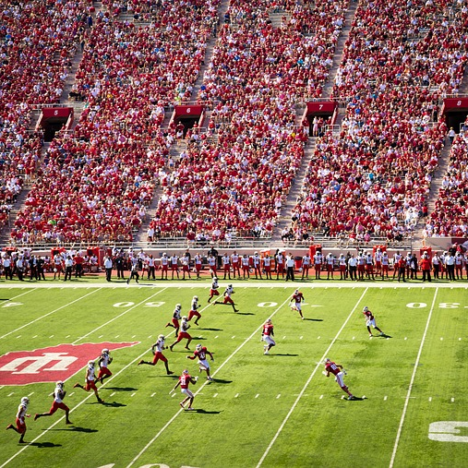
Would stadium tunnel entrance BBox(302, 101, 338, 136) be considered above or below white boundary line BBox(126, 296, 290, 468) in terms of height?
above

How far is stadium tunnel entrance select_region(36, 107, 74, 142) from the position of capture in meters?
54.7

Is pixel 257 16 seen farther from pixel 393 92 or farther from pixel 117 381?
pixel 117 381

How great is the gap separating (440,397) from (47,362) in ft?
35.6

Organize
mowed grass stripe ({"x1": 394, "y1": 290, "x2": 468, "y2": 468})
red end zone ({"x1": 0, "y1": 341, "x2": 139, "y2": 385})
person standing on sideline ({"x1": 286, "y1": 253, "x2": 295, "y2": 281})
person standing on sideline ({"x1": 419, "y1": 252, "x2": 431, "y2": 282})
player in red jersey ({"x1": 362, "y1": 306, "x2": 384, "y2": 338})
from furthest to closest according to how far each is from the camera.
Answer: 1. person standing on sideline ({"x1": 286, "y1": 253, "x2": 295, "y2": 281})
2. person standing on sideline ({"x1": 419, "y1": 252, "x2": 431, "y2": 282})
3. player in red jersey ({"x1": 362, "y1": 306, "x2": 384, "y2": 338})
4. red end zone ({"x1": 0, "y1": 341, "x2": 139, "y2": 385})
5. mowed grass stripe ({"x1": 394, "y1": 290, "x2": 468, "y2": 468})

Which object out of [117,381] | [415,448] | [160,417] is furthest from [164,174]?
[415,448]

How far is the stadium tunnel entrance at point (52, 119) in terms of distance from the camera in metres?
54.7

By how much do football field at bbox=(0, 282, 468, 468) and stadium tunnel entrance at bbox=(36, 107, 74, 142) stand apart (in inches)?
724

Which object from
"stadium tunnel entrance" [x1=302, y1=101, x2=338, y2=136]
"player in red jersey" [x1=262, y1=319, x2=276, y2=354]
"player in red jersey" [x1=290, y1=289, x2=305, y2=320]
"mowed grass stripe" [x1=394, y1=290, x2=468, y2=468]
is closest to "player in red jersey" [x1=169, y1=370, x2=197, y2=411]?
"player in red jersey" [x1=262, y1=319, x2=276, y2=354]

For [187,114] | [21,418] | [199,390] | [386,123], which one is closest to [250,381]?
[199,390]

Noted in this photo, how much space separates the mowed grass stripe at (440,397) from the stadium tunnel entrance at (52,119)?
2750 centimetres

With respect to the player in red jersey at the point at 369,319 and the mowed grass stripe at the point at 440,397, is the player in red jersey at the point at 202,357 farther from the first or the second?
the player in red jersey at the point at 369,319

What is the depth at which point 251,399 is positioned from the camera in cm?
2494

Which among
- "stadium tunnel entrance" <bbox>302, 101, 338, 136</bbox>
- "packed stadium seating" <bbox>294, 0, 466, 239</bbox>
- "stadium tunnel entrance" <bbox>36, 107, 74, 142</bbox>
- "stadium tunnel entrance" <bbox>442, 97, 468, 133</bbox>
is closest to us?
"packed stadium seating" <bbox>294, 0, 466, 239</bbox>

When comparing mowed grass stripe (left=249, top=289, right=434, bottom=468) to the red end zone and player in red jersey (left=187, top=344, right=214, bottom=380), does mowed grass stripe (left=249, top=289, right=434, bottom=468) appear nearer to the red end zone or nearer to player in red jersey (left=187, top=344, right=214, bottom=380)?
player in red jersey (left=187, top=344, right=214, bottom=380)
